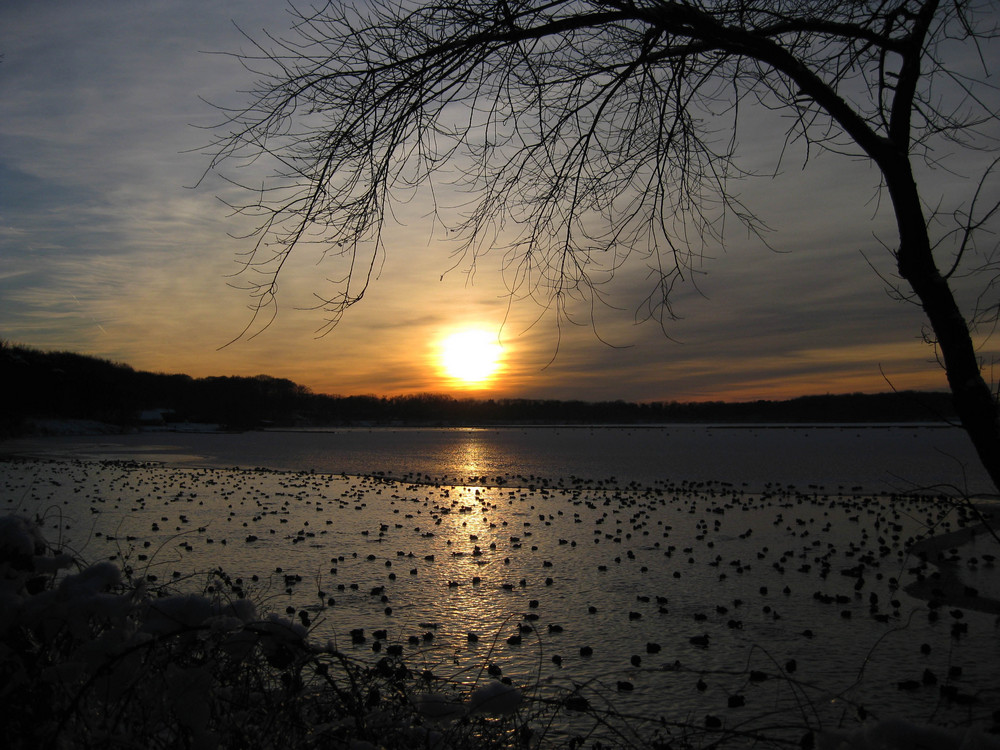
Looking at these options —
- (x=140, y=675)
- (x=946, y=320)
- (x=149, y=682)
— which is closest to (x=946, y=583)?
(x=946, y=320)

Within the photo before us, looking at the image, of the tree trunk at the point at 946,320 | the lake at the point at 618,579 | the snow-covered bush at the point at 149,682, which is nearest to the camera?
the snow-covered bush at the point at 149,682

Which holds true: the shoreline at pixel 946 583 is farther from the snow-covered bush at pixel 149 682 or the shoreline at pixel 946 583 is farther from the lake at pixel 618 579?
the snow-covered bush at pixel 149 682

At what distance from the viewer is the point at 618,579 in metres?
8.62

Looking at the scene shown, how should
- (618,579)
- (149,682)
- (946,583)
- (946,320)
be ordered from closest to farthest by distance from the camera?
(149,682), (946,320), (946,583), (618,579)

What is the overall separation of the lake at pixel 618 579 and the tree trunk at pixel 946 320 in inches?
18.2

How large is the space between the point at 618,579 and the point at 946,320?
5.89 m

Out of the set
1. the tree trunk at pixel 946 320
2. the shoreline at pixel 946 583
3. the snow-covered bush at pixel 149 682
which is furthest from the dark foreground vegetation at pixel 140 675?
the shoreline at pixel 946 583

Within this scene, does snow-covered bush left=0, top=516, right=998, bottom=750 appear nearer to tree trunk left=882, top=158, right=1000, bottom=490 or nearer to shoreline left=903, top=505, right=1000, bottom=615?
tree trunk left=882, top=158, right=1000, bottom=490

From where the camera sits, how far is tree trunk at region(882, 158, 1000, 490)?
3.59 meters

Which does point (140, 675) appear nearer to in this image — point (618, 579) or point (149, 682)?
point (149, 682)

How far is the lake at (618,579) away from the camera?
5223mm

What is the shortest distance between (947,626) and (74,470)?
90.4ft

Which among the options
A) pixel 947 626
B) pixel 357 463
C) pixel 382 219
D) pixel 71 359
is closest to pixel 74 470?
pixel 357 463

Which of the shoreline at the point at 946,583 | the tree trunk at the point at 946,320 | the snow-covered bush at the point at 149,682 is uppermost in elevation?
the tree trunk at the point at 946,320
